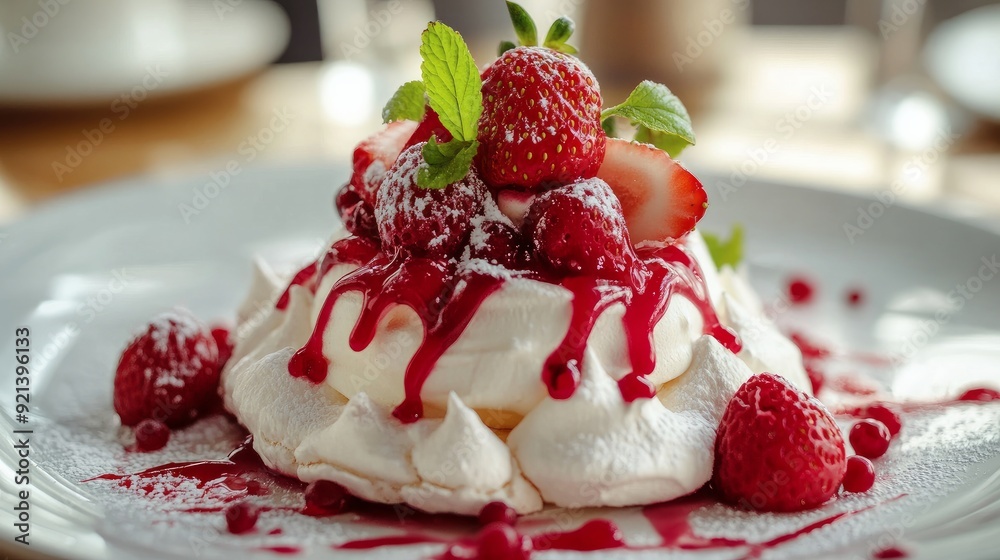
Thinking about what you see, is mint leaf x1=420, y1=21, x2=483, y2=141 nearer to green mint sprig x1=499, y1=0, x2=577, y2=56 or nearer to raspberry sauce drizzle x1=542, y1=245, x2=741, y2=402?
green mint sprig x1=499, y1=0, x2=577, y2=56

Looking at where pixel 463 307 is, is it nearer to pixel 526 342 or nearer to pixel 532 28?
pixel 526 342

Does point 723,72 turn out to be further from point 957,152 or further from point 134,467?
point 134,467

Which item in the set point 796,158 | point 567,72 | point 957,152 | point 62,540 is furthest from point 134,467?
point 957,152

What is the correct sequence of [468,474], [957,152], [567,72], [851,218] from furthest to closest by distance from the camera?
1. [957,152]
2. [851,218]
3. [567,72]
4. [468,474]

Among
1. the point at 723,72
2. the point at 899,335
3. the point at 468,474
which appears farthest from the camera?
the point at 723,72

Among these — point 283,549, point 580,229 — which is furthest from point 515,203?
point 283,549

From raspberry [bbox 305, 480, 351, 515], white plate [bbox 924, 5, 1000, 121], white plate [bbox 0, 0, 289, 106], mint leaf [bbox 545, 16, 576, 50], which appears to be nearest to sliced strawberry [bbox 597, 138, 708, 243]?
mint leaf [bbox 545, 16, 576, 50]

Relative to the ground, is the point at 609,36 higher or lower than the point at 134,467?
higher
